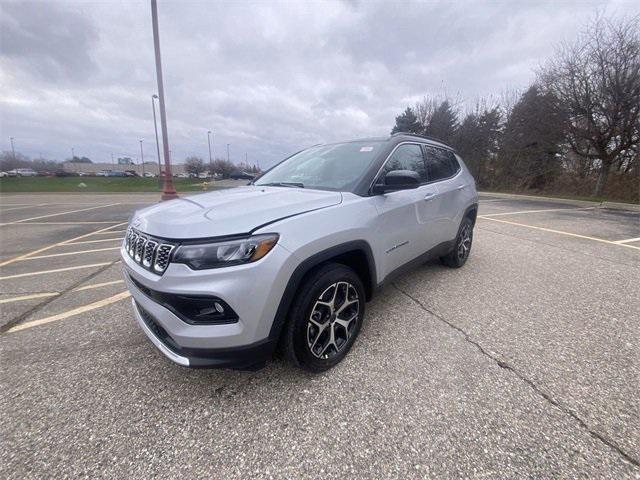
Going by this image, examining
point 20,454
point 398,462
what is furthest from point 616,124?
point 20,454

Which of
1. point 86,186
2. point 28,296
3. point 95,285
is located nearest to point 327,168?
point 95,285

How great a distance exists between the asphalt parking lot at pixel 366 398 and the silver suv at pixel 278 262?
363 mm

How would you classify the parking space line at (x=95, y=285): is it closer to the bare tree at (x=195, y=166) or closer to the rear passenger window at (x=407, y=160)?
the rear passenger window at (x=407, y=160)

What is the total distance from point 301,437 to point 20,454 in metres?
1.46

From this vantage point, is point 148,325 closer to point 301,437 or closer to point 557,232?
point 301,437

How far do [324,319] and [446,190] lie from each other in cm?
238

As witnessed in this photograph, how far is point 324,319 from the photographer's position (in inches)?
84.2

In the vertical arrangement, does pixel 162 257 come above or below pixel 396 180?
below

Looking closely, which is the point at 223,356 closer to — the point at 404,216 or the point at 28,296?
the point at 404,216

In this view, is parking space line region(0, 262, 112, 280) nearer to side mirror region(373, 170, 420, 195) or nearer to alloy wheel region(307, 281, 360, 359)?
alloy wheel region(307, 281, 360, 359)

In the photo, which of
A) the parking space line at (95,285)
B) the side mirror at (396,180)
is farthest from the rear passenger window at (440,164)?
Answer: the parking space line at (95,285)

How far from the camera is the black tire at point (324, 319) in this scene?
6.39 ft

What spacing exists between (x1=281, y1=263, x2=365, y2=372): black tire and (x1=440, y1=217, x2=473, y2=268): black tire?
230 centimetres

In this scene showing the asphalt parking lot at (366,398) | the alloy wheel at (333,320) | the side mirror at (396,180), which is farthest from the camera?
the side mirror at (396,180)
